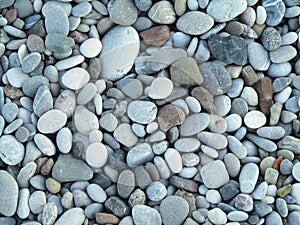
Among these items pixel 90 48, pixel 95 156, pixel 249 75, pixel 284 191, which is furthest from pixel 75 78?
pixel 284 191

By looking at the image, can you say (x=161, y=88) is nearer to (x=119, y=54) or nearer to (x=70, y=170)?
(x=119, y=54)

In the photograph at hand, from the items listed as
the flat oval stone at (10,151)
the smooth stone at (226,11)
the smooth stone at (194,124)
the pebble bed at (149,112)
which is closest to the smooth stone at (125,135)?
the pebble bed at (149,112)

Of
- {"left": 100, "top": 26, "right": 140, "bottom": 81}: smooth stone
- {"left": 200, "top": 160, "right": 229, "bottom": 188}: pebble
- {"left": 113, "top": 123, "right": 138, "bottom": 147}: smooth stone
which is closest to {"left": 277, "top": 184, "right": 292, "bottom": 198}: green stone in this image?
{"left": 200, "top": 160, "right": 229, "bottom": 188}: pebble

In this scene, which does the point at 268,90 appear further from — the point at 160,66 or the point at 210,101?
the point at 160,66

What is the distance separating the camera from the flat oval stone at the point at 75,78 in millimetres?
1097

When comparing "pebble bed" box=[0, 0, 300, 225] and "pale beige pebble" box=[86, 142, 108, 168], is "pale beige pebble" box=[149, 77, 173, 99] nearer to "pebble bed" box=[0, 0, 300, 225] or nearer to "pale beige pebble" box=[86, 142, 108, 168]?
"pebble bed" box=[0, 0, 300, 225]

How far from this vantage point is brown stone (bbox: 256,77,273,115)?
3.69 ft

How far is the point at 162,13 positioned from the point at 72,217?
1.64ft

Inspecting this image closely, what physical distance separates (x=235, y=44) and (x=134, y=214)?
44 cm

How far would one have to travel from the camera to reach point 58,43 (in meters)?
1.10

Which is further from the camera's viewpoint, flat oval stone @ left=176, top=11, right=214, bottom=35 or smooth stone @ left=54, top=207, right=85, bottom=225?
flat oval stone @ left=176, top=11, right=214, bottom=35

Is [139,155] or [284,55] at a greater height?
[284,55]

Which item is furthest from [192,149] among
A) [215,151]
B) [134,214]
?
[134,214]

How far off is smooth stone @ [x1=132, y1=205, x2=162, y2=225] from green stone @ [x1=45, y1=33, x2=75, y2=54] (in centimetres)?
39
